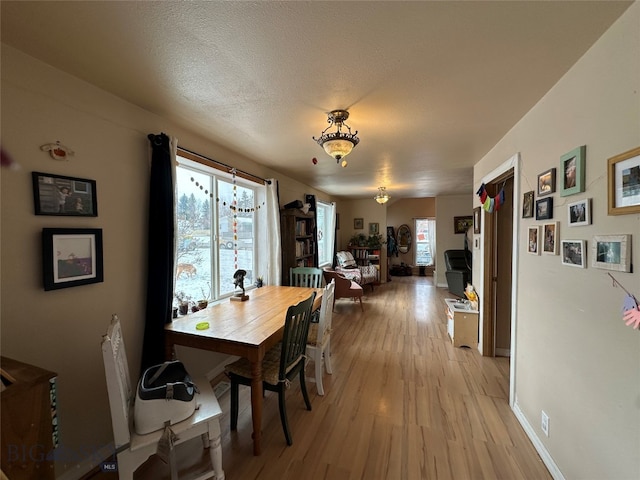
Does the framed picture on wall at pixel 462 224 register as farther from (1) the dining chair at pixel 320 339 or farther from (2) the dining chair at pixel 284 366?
(2) the dining chair at pixel 284 366

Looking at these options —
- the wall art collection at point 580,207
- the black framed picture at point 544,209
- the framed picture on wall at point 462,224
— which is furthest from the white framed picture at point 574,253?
the framed picture on wall at point 462,224

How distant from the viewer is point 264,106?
1853mm

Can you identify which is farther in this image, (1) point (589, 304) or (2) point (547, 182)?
(2) point (547, 182)

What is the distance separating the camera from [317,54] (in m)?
1.31

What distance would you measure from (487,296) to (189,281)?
320 centimetres

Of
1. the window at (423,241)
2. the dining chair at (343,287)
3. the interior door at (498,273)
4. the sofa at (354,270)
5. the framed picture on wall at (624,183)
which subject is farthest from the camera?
the window at (423,241)

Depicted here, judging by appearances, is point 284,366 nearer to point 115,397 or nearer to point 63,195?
point 115,397

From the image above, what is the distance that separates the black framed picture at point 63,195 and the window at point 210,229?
624 millimetres

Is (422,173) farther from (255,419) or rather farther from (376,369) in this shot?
(255,419)

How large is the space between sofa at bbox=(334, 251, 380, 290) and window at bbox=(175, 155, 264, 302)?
2.84 m

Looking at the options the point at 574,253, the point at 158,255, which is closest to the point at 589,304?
the point at 574,253

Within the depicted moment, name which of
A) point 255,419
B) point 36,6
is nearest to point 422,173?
point 255,419

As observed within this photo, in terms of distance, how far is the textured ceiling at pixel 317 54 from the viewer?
3.47 feet

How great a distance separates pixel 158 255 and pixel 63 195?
643 mm
